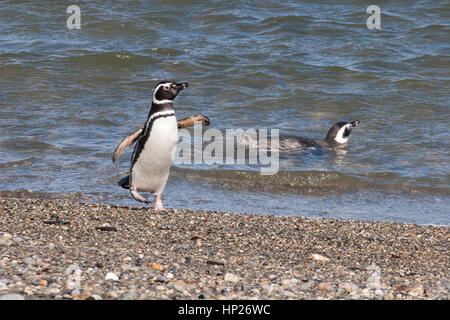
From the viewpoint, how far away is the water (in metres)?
7.92

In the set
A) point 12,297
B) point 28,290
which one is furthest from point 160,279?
point 12,297

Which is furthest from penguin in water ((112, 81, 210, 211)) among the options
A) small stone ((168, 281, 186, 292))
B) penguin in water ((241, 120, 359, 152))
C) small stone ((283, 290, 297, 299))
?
penguin in water ((241, 120, 359, 152))

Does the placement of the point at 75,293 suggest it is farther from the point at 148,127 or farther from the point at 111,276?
the point at 148,127

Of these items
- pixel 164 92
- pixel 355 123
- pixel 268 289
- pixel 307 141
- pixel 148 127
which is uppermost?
pixel 164 92

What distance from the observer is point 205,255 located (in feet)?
16.6

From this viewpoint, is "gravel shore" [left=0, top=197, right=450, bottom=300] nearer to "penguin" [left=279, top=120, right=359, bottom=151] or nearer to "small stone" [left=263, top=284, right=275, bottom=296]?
"small stone" [left=263, top=284, right=275, bottom=296]

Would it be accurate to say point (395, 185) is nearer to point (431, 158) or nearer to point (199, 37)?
point (431, 158)

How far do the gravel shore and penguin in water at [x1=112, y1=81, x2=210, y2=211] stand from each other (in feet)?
0.97

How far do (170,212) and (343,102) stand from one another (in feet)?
21.2

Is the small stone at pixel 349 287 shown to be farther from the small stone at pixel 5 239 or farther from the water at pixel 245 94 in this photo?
the water at pixel 245 94

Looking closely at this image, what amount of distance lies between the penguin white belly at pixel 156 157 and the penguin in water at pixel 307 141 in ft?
10.5

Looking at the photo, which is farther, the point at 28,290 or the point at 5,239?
the point at 5,239

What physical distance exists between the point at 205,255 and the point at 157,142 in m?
1.67
